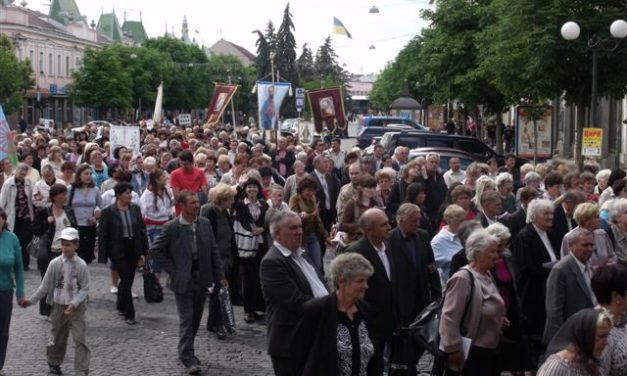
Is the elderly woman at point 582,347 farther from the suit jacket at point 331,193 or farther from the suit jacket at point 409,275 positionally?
the suit jacket at point 331,193

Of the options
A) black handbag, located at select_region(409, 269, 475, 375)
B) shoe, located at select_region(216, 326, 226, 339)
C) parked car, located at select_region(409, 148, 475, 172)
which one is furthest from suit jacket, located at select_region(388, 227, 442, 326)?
parked car, located at select_region(409, 148, 475, 172)

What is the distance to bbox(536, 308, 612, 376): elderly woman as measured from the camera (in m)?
5.52

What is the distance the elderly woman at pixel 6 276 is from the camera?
985 cm

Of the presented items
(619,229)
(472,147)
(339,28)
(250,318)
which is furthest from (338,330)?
(339,28)

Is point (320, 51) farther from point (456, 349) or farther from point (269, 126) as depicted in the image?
point (456, 349)

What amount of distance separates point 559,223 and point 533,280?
4.08ft

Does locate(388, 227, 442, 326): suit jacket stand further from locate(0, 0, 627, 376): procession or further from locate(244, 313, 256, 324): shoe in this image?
locate(244, 313, 256, 324): shoe

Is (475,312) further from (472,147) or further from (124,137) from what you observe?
(472,147)

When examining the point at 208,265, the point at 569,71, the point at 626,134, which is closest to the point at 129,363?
the point at 208,265

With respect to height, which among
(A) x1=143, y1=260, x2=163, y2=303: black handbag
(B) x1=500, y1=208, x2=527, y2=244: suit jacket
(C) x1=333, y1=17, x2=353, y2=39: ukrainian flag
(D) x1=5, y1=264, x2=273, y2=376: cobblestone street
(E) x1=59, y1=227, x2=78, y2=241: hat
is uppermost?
(C) x1=333, y1=17, x2=353, y2=39: ukrainian flag

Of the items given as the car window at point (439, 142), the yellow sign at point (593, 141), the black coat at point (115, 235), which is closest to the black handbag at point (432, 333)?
the black coat at point (115, 235)

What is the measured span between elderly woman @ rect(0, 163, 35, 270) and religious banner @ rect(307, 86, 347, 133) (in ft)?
54.4

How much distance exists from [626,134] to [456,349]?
3643 cm

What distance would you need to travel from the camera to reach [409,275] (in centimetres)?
928
